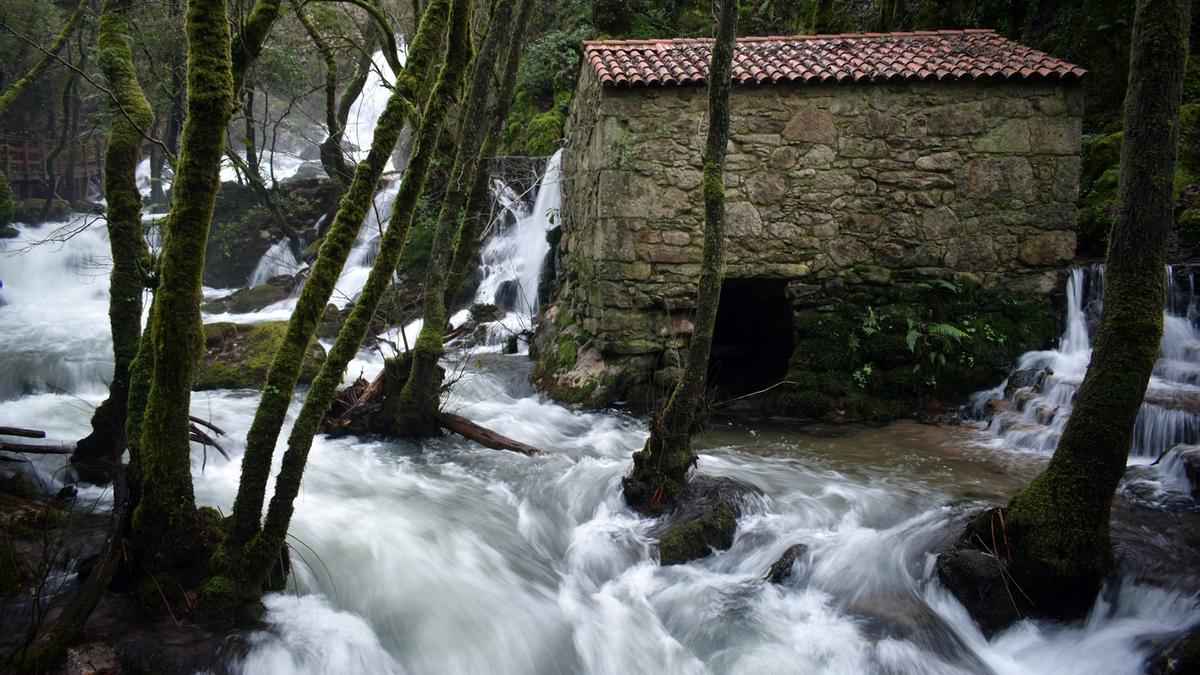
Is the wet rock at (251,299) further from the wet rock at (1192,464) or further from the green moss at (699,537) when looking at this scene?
the wet rock at (1192,464)

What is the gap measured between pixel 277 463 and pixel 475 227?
8.77ft

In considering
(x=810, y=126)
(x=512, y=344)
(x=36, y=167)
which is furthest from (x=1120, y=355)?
(x=36, y=167)

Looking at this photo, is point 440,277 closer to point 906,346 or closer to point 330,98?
point 906,346

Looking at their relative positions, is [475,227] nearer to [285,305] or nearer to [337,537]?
[337,537]

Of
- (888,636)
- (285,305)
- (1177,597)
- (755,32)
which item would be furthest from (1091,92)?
(285,305)

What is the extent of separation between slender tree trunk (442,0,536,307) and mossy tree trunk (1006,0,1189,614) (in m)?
4.84

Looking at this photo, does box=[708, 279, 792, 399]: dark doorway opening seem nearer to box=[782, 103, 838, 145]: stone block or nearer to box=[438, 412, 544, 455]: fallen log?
box=[782, 103, 838, 145]: stone block

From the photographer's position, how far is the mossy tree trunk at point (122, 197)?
3.89 m

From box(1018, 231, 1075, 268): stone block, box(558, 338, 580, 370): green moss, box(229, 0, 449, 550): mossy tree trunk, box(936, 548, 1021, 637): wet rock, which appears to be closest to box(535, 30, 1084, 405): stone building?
box(1018, 231, 1075, 268): stone block

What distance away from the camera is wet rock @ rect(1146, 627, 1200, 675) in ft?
9.61

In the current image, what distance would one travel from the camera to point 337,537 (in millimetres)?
4258

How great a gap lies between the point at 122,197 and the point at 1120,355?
17.8 ft

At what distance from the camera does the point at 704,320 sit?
181 inches

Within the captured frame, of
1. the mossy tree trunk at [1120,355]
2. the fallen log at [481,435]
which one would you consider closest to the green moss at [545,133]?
the fallen log at [481,435]
